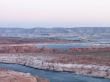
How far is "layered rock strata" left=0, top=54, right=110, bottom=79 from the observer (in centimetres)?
4253

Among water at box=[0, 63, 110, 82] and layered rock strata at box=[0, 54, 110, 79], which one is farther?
layered rock strata at box=[0, 54, 110, 79]

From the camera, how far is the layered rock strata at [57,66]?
140ft

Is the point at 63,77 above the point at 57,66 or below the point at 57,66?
below

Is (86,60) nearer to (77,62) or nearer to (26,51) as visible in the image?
(77,62)

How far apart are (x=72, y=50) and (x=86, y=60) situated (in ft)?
58.8

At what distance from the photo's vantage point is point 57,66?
1855 inches

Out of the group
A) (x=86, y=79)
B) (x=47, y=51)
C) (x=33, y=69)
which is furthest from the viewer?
(x=47, y=51)

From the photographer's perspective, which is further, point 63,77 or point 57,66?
point 57,66

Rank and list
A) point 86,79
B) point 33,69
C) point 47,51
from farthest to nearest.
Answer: point 47,51 < point 33,69 < point 86,79

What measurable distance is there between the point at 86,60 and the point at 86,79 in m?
9.86

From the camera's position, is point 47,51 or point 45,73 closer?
point 45,73

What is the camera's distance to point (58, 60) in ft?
165

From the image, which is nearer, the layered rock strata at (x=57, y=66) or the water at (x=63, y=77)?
the water at (x=63, y=77)

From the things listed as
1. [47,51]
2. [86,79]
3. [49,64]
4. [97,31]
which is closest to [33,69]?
[49,64]
